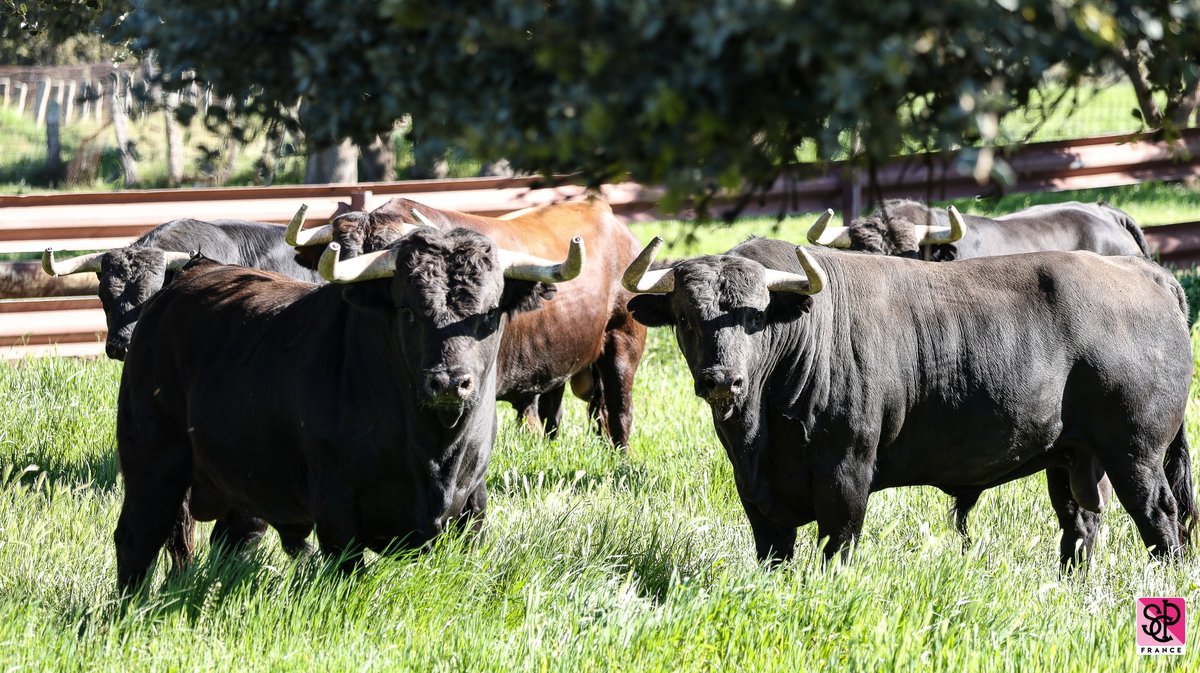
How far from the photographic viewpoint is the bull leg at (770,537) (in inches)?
239

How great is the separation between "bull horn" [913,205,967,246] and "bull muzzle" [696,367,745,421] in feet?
11.3

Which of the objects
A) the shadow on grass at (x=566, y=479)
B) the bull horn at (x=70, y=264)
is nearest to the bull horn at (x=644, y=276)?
the shadow on grass at (x=566, y=479)

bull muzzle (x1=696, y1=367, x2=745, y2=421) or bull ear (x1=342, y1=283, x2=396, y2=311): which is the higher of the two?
bull ear (x1=342, y1=283, x2=396, y2=311)

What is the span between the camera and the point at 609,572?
5.61 metres

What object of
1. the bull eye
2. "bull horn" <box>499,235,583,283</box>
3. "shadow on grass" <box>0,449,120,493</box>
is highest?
"bull horn" <box>499,235,583,283</box>

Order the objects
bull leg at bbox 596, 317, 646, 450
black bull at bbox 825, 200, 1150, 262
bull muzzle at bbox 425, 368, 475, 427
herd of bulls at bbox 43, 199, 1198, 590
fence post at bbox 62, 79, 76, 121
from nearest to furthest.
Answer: bull muzzle at bbox 425, 368, 475, 427 → herd of bulls at bbox 43, 199, 1198, 590 → black bull at bbox 825, 200, 1150, 262 → bull leg at bbox 596, 317, 646, 450 → fence post at bbox 62, 79, 76, 121

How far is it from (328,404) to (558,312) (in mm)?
3151

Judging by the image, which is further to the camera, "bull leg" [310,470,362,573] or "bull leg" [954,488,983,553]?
"bull leg" [954,488,983,553]

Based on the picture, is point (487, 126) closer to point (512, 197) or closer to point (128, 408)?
point (128, 408)

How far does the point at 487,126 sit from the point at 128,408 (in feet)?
11.9

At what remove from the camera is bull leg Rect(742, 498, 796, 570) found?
19.9 ft

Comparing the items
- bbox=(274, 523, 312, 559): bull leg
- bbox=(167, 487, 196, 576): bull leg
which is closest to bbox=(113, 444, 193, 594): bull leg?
bbox=(167, 487, 196, 576): bull leg

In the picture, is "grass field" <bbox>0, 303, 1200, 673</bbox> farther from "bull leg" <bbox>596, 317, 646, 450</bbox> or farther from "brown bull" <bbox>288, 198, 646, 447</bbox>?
"bull leg" <bbox>596, 317, 646, 450</bbox>

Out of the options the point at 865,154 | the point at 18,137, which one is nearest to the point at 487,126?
the point at 865,154
